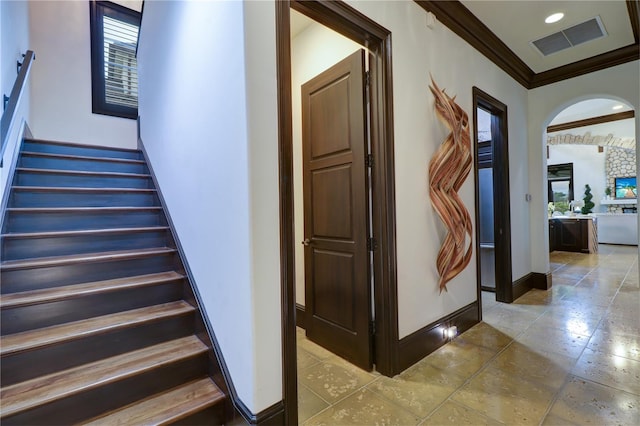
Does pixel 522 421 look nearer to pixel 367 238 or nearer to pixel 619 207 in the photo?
pixel 367 238

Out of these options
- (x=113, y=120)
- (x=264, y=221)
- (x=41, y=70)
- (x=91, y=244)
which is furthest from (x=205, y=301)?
(x=41, y=70)

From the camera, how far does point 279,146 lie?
153cm

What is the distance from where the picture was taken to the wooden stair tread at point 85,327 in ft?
4.90

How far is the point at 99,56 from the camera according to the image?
15.0 ft

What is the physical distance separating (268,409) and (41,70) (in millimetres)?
5225

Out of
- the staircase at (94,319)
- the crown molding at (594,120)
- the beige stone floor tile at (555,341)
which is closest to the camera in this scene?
the staircase at (94,319)

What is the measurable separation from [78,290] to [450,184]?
9.25 ft

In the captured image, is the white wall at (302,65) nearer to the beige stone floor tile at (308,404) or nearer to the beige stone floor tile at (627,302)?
the beige stone floor tile at (308,404)

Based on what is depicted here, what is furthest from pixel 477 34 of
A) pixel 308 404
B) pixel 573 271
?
pixel 573 271

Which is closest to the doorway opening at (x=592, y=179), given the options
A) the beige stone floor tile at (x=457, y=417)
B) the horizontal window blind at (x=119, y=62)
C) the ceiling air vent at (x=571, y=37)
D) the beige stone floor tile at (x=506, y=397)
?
the ceiling air vent at (x=571, y=37)

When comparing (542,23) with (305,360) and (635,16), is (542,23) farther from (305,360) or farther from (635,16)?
(305,360)

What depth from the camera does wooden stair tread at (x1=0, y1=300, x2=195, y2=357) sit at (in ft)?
4.90

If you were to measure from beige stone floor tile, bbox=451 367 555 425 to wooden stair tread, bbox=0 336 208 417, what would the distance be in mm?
1663

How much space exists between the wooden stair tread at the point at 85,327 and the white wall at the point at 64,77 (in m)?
3.60
